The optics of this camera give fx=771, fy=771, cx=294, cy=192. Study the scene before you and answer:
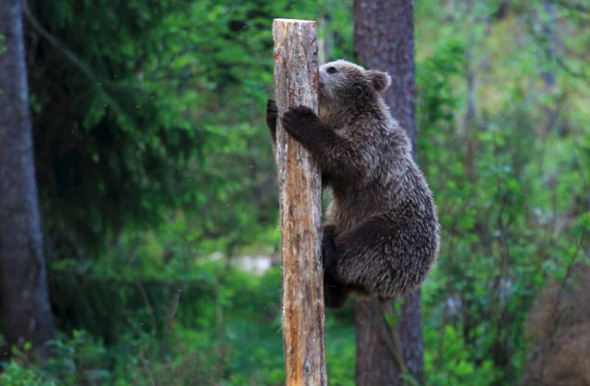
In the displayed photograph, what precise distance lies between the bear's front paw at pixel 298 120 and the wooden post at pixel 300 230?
55mm

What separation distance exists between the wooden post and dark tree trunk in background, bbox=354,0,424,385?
9.65 feet

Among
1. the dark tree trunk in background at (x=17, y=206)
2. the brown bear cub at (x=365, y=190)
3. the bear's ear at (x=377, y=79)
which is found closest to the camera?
the brown bear cub at (x=365, y=190)

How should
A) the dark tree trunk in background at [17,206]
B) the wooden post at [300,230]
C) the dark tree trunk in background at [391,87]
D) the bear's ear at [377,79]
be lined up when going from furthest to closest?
the dark tree trunk in background at [17,206] < the dark tree trunk in background at [391,87] < the bear's ear at [377,79] < the wooden post at [300,230]

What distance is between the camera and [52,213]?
28.3 ft

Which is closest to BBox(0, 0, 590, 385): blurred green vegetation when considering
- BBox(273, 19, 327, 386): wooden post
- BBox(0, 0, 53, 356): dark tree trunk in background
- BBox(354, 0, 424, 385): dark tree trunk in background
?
BBox(0, 0, 53, 356): dark tree trunk in background

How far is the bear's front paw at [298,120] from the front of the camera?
174 inches

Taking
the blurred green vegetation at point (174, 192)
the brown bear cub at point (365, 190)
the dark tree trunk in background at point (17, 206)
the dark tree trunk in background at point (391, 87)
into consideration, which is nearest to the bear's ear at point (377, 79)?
the brown bear cub at point (365, 190)

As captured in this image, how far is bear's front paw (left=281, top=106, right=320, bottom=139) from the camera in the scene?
4414 mm

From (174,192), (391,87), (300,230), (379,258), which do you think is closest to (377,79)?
(379,258)

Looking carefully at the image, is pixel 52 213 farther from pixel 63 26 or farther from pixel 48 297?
pixel 63 26

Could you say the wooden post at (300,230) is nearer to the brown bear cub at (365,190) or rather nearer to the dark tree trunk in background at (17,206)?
the brown bear cub at (365,190)

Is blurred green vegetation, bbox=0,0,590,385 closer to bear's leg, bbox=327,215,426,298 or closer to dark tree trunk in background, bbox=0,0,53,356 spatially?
dark tree trunk in background, bbox=0,0,53,356

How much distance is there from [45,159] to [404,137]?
474 centimetres

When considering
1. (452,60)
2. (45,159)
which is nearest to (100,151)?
(45,159)
